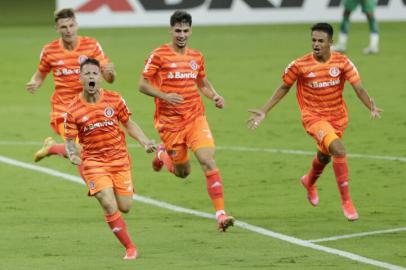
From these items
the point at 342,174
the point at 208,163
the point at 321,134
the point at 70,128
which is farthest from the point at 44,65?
the point at 342,174

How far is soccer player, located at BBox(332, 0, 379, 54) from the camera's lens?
108 ft

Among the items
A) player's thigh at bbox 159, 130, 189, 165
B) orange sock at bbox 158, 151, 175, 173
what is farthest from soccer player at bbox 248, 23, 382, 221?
orange sock at bbox 158, 151, 175, 173

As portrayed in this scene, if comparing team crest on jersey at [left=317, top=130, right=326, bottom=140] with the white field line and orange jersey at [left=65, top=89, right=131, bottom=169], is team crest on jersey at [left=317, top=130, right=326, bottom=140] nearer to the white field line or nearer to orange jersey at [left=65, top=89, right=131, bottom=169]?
orange jersey at [left=65, top=89, right=131, bottom=169]

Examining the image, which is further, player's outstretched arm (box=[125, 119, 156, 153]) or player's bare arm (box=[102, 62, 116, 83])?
player's bare arm (box=[102, 62, 116, 83])

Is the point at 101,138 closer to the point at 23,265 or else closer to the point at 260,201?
the point at 23,265

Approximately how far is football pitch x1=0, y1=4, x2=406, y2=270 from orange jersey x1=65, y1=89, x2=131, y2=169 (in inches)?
41.9

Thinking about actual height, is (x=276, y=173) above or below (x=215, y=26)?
above

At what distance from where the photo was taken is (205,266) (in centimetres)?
1458

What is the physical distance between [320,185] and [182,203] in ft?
7.75

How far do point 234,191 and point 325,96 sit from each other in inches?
114

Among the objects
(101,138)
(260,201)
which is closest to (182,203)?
(260,201)

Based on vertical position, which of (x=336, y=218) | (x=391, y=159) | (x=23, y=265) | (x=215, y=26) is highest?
(x=23, y=265)

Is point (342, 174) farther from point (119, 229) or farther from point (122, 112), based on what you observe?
point (119, 229)

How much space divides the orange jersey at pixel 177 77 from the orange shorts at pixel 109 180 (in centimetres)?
245
